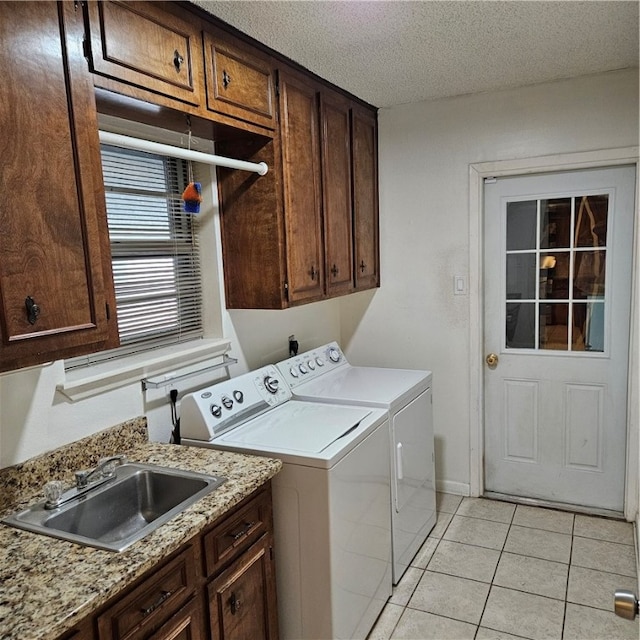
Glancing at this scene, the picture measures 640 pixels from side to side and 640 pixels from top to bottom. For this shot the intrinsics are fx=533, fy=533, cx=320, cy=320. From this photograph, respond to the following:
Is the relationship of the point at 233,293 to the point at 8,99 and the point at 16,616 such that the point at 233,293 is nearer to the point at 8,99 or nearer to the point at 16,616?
the point at 8,99

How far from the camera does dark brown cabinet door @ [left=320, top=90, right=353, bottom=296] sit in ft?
8.79

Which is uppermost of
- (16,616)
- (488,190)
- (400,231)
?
(488,190)

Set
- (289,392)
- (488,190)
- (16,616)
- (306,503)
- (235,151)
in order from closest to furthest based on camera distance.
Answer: (16,616) → (306,503) → (235,151) → (289,392) → (488,190)

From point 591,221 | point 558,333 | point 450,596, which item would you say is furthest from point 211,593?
point 591,221

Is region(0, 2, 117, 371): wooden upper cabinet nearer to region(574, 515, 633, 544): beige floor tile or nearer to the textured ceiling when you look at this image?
the textured ceiling

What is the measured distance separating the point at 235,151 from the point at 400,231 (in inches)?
52.7

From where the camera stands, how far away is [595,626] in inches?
86.0

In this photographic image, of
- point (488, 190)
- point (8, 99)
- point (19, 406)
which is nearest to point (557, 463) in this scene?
point (488, 190)

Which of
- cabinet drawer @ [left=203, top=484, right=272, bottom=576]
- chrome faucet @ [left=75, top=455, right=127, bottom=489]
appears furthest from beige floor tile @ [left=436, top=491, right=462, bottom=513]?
chrome faucet @ [left=75, top=455, right=127, bottom=489]

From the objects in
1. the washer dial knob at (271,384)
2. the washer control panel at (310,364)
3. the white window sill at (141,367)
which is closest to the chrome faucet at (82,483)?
the white window sill at (141,367)

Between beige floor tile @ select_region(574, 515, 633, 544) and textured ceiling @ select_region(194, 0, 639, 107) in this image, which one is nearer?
textured ceiling @ select_region(194, 0, 639, 107)

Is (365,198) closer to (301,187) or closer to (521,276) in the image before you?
(301,187)

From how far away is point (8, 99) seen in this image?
125cm

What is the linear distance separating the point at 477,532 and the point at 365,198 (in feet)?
6.57
